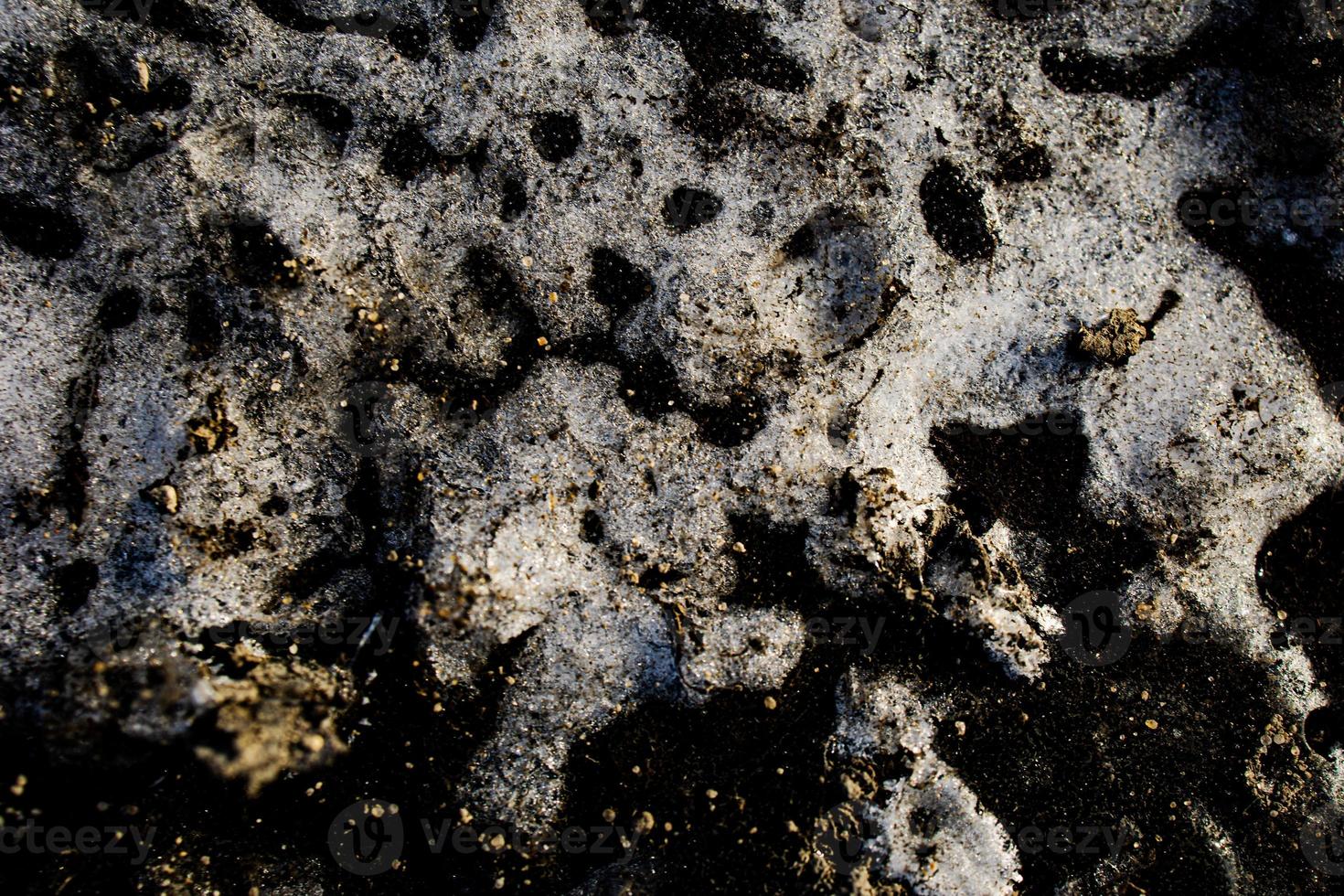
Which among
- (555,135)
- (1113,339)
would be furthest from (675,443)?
(1113,339)

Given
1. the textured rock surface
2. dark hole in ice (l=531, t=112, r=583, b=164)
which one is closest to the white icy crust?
the textured rock surface

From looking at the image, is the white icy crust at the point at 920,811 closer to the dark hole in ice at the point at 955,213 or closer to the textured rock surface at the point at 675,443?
the textured rock surface at the point at 675,443

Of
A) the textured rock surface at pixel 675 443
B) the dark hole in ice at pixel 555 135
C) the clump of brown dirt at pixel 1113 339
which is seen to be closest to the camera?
the textured rock surface at pixel 675 443

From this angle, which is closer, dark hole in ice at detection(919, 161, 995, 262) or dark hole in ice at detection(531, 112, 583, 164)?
dark hole in ice at detection(531, 112, 583, 164)

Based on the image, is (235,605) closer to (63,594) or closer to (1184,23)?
(63,594)

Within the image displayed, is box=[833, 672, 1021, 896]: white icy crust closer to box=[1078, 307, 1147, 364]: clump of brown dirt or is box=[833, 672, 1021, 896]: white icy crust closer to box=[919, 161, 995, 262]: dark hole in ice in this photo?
box=[1078, 307, 1147, 364]: clump of brown dirt

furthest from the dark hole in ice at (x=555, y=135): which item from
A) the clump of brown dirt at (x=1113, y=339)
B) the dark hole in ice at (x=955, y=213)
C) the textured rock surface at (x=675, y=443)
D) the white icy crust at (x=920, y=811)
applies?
the white icy crust at (x=920, y=811)

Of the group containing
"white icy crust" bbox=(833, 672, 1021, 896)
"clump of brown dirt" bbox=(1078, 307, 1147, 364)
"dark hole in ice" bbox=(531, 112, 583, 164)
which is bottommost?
"white icy crust" bbox=(833, 672, 1021, 896)

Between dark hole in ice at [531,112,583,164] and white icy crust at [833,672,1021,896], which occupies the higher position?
dark hole in ice at [531,112,583,164]

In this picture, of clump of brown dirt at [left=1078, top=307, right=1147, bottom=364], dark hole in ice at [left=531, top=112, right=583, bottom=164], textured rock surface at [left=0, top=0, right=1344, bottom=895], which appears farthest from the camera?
clump of brown dirt at [left=1078, top=307, right=1147, bottom=364]
